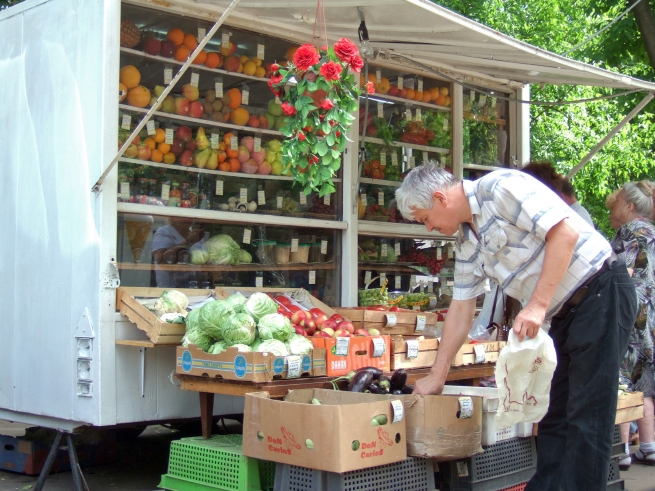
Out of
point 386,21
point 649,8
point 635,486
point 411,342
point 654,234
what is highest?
point 649,8

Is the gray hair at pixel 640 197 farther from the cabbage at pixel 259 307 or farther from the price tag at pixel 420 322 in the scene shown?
the cabbage at pixel 259 307

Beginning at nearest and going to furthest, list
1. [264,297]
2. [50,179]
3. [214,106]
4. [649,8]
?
[264,297] < [50,179] < [214,106] < [649,8]

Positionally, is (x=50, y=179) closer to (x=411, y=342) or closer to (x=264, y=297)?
(x=264, y=297)

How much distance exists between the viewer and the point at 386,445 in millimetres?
3738

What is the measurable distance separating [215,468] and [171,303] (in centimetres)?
114

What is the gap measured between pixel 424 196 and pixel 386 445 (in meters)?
1.18

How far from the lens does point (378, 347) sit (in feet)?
15.7

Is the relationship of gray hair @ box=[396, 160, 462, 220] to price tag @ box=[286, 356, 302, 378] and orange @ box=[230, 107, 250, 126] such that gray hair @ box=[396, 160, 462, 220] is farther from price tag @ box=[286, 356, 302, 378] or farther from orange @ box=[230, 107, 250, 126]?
orange @ box=[230, 107, 250, 126]

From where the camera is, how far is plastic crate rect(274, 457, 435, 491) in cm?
362

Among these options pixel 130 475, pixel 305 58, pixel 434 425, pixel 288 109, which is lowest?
pixel 130 475

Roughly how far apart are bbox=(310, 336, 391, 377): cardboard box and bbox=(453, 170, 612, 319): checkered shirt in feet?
4.02

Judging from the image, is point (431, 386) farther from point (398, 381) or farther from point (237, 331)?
point (237, 331)

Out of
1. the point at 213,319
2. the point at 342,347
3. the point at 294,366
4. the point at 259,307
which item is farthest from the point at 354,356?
the point at 213,319

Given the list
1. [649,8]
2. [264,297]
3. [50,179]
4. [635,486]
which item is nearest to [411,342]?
[264,297]
